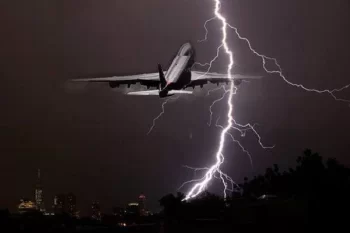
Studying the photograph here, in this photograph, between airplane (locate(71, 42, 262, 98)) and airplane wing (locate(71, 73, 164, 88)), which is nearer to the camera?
airplane (locate(71, 42, 262, 98))

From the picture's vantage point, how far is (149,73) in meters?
45.5

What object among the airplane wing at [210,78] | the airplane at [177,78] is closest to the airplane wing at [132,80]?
the airplane at [177,78]

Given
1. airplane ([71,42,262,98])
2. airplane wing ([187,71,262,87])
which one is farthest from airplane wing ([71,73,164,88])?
airplane wing ([187,71,262,87])

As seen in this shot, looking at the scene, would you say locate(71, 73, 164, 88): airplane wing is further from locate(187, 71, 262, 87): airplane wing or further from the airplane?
locate(187, 71, 262, 87): airplane wing

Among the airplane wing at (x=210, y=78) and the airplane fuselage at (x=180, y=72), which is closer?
the airplane fuselage at (x=180, y=72)

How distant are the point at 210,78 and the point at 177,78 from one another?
4718 millimetres

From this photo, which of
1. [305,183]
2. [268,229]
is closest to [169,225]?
[268,229]

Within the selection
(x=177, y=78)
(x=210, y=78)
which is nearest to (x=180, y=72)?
(x=177, y=78)

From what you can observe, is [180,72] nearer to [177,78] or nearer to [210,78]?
[177,78]

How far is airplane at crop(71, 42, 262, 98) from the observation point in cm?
3938

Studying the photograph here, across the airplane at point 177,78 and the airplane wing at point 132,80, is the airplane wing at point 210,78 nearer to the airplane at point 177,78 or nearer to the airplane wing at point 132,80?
the airplane at point 177,78

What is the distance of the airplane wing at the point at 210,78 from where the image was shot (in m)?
43.2

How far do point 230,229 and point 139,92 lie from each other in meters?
13.7

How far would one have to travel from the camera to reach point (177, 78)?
39.8m
